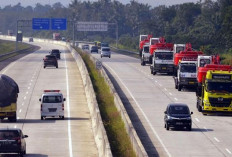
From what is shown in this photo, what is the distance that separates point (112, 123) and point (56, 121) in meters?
5.49

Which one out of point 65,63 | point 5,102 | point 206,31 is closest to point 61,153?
point 5,102

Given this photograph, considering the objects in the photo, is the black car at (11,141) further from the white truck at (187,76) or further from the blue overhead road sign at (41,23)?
the blue overhead road sign at (41,23)

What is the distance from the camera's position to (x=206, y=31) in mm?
160000

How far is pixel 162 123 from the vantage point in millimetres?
45188

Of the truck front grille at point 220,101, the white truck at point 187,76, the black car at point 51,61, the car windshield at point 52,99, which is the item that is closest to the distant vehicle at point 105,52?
the black car at point 51,61

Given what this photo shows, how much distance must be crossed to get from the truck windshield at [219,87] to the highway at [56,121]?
26.3 ft

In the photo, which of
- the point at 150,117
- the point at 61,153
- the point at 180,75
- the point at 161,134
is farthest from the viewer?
the point at 180,75

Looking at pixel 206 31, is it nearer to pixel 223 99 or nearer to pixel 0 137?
pixel 223 99

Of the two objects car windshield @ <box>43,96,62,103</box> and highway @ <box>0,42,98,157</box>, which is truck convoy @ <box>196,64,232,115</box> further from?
car windshield @ <box>43,96,62,103</box>

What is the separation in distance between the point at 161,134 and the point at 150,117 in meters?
7.43

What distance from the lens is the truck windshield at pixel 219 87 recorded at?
4869 cm

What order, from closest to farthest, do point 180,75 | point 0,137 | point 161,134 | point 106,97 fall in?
1. point 0,137
2. point 161,134
3. point 106,97
4. point 180,75

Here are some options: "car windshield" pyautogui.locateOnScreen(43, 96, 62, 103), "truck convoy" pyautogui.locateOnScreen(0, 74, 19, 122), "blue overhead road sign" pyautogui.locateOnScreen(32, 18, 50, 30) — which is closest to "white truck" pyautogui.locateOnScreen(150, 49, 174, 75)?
"car windshield" pyautogui.locateOnScreen(43, 96, 62, 103)

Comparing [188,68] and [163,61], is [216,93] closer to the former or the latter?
[188,68]
